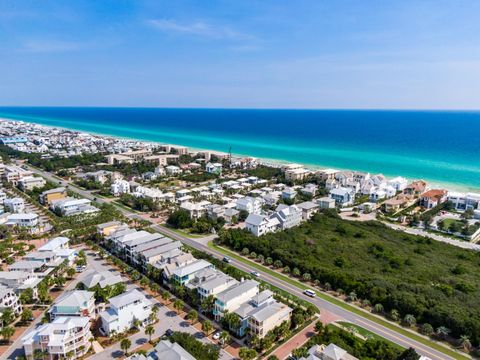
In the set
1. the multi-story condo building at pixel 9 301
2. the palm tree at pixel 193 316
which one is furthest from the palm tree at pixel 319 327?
the multi-story condo building at pixel 9 301

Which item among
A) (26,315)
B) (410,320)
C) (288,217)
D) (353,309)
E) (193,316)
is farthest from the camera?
(288,217)

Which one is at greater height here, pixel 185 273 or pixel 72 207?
pixel 185 273

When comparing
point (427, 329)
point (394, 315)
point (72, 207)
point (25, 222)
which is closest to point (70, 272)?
point (25, 222)

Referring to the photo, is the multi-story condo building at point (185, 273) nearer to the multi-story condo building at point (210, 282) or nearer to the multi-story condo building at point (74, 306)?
the multi-story condo building at point (210, 282)

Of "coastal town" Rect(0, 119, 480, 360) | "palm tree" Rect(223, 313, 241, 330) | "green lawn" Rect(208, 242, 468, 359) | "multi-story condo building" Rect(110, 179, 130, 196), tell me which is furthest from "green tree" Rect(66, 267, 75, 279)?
"multi-story condo building" Rect(110, 179, 130, 196)

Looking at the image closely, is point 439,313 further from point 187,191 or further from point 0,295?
point 187,191

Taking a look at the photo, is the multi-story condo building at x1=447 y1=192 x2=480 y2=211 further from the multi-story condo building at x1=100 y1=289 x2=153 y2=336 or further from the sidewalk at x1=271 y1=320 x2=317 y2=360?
the multi-story condo building at x1=100 y1=289 x2=153 y2=336

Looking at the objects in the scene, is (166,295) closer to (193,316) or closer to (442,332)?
(193,316)
